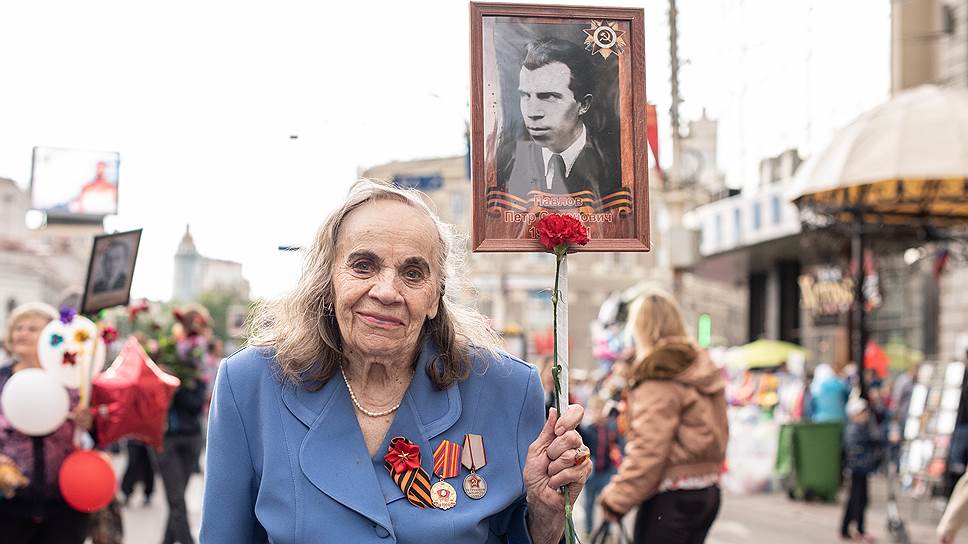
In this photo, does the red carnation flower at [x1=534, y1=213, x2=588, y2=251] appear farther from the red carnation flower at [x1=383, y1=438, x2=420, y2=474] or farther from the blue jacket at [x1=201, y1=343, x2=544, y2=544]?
the red carnation flower at [x1=383, y1=438, x2=420, y2=474]

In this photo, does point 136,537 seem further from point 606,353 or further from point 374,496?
point 374,496

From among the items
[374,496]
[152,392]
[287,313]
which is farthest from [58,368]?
[374,496]

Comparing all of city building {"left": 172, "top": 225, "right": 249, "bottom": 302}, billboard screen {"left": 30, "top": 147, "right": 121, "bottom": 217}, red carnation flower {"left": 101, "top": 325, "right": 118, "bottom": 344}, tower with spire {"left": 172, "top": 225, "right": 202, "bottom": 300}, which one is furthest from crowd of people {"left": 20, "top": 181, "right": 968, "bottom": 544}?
tower with spire {"left": 172, "top": 225, "right": 202, "bottom": 300}

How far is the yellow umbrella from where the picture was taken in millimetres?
23812

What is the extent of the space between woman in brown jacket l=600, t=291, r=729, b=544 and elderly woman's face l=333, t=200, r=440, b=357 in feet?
10.3

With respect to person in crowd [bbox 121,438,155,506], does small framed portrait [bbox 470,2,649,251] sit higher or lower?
higher

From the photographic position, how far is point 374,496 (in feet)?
9.45

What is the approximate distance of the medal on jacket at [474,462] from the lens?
294 cm

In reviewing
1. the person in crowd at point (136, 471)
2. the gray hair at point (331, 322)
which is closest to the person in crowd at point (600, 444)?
the person in crowd at point (136, 471)

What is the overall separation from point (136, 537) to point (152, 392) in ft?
14.6

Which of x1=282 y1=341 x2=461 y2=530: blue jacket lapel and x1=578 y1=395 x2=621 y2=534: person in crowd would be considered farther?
x1=578 y1=395 x2=621 y2=534: person in crowd

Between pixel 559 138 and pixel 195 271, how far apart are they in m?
165

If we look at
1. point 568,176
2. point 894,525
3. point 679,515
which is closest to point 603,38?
point 568,176

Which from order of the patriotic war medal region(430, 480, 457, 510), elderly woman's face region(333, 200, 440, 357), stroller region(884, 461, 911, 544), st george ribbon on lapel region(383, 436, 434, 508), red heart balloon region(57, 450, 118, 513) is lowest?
stroller region(884, 461, 911, 544)
